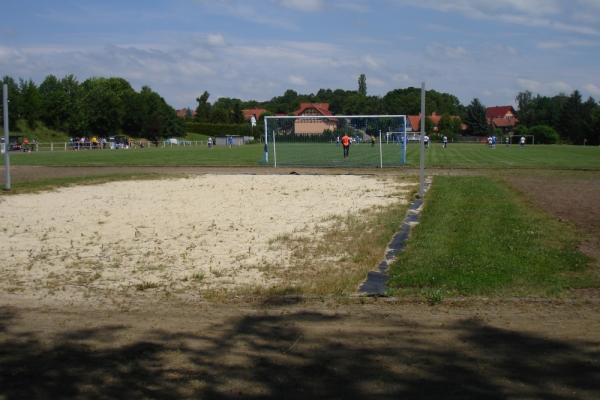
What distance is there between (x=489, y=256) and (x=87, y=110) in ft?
303

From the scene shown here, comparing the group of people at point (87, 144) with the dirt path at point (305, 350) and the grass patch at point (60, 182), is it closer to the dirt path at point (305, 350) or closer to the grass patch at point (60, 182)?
the grass patch at point (60, 182)

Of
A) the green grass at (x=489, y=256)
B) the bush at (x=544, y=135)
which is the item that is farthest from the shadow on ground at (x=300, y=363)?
the bush at (x=544, y=135)

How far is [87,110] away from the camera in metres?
93.9

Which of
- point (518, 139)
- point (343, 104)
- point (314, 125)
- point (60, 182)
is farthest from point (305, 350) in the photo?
point (343, 104)

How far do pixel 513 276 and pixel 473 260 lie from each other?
0.98 metres

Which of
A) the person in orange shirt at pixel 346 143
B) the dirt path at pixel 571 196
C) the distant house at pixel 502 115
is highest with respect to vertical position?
the distant house at pixel 502 115

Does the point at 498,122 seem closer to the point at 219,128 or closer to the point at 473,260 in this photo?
the point at 219,128

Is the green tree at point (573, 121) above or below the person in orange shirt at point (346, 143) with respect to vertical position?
above

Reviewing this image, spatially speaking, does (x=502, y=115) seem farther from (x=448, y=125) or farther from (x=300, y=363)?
(x=300, y=363)

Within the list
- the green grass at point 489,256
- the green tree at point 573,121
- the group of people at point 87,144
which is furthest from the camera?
the green tree at point 573,121

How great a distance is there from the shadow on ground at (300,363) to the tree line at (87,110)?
78651 millimetres

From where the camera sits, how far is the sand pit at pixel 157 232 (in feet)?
28.7

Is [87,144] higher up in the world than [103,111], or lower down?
lower down

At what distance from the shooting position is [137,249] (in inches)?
431
